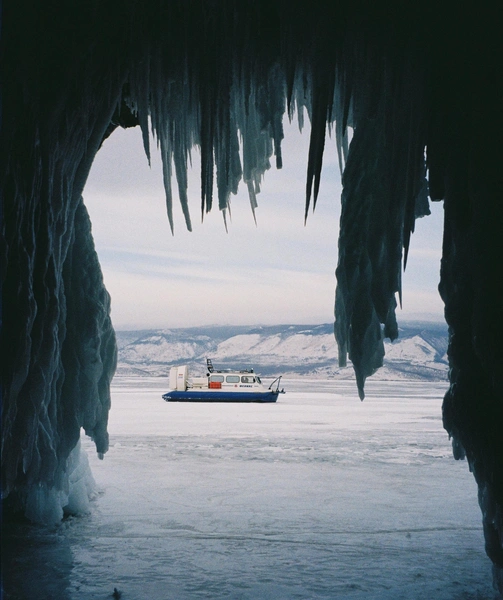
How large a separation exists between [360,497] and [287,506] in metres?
1.02

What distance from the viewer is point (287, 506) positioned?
7316mm

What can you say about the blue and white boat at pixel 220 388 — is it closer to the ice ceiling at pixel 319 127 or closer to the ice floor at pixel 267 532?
the ice floor at pixel 267 532

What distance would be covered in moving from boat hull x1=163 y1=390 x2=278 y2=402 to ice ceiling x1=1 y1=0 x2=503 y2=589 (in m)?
26.9

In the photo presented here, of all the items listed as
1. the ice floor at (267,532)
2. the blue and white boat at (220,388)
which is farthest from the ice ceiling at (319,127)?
the blue and white boat at (220,388)

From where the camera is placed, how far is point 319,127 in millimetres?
4020

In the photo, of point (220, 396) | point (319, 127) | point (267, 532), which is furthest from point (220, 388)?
point (319, 127)

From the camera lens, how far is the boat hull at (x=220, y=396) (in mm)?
31255

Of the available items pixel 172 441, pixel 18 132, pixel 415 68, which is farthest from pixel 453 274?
pixel 172 441

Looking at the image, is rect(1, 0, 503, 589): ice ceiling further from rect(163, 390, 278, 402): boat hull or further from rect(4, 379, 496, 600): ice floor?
rect(163, 390, 278, 402): boat hull

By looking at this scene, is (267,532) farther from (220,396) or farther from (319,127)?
(220,396)

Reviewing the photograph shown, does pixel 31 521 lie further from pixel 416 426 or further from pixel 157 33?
pixel 416 426

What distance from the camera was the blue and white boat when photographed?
3167 centimetres

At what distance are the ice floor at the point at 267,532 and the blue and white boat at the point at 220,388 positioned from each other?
63.9 feet

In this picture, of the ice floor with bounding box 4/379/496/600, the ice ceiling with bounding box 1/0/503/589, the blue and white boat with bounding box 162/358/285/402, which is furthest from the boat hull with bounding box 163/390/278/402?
the ice ceiling with bounding box 1/0/503/589
